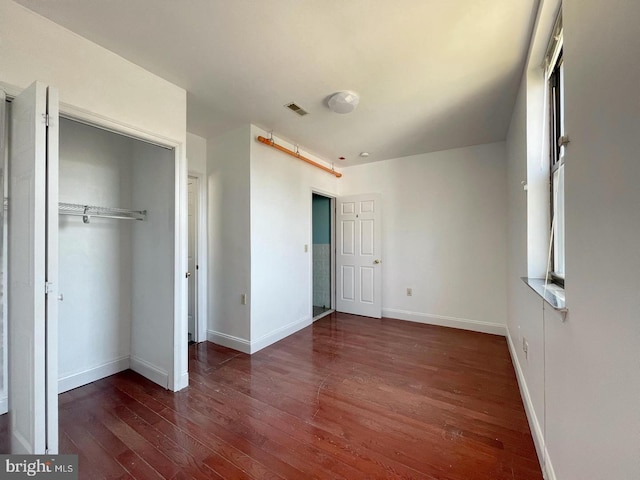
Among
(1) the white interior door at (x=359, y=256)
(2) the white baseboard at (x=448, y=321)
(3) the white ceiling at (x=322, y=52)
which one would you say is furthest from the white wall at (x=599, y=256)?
(1) the white interior door at (x=359, y=256)

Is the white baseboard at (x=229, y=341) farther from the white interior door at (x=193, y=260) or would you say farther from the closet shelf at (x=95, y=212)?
the closet shelf at (x=95, y=212)

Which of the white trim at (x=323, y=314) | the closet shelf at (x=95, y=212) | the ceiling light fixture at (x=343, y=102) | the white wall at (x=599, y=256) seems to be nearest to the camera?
the white wall at (x=599, y=256)

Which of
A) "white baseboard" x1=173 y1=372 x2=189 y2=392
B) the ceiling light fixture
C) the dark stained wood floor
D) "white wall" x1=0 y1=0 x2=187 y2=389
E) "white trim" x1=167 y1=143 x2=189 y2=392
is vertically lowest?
the dark stained wood floor

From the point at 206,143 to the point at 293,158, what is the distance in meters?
1.11

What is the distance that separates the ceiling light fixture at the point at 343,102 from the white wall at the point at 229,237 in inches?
40.6

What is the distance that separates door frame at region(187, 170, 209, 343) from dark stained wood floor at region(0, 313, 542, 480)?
64 centimetres

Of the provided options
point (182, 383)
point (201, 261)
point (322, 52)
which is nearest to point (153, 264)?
point (201, 261)

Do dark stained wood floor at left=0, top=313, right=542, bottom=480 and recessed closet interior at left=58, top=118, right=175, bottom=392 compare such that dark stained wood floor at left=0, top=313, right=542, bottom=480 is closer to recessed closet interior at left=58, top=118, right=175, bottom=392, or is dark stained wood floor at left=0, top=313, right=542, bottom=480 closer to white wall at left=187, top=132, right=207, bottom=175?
recessed closet interior at left=58, top=118, right=175, bottom=392

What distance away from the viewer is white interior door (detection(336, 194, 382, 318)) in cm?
427

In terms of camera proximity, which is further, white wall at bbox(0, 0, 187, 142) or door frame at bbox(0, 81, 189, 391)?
door frame at bbox(0, 81, 189, 391)

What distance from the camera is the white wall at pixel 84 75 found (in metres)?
1.47

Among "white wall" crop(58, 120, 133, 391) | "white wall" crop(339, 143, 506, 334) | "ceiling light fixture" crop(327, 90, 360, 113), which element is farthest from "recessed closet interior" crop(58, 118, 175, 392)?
"white wall" crop(339, 143, 506, 334)

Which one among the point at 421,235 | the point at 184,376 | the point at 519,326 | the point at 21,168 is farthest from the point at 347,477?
the point at 421,235

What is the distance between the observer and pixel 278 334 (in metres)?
3.33
